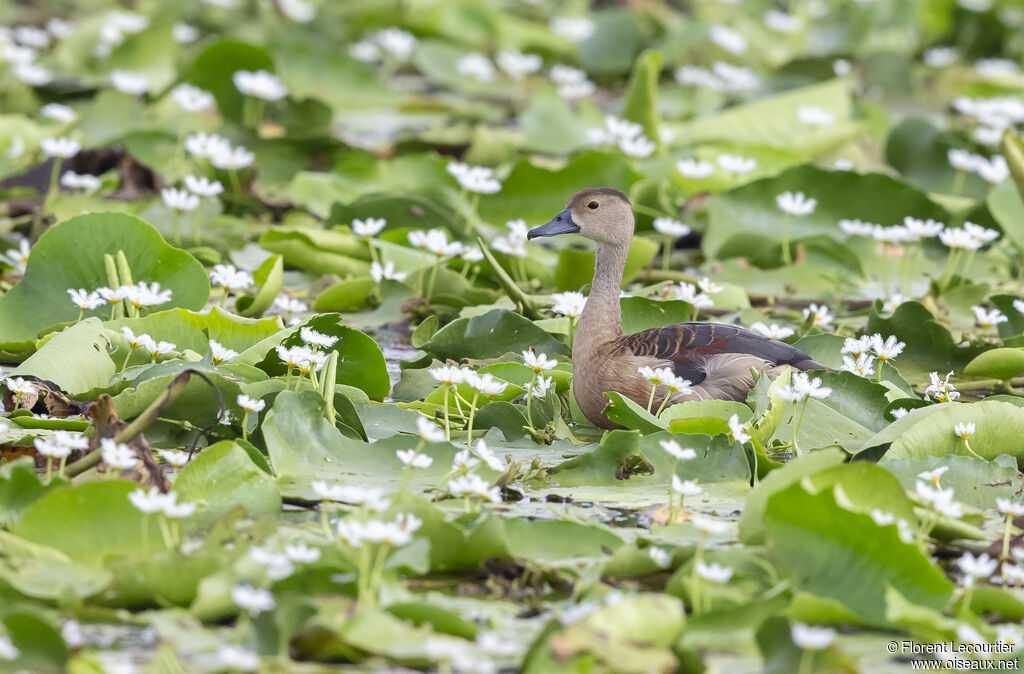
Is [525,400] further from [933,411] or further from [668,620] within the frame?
[668,620]

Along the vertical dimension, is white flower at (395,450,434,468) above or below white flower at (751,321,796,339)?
above

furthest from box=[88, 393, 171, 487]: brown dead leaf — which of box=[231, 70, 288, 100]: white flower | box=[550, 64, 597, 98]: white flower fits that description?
box=[550, 64, 597, 98]: white flower

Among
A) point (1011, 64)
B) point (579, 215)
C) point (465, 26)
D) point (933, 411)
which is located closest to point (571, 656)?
point (933, 411)

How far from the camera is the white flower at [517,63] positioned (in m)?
10.5

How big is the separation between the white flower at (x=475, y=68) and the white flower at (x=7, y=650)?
8168 mm

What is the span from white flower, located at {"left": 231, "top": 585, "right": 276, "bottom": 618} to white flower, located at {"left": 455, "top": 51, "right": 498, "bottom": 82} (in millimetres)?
7956

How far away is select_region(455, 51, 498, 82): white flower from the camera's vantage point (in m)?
10.4

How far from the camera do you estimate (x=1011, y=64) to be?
462 inches

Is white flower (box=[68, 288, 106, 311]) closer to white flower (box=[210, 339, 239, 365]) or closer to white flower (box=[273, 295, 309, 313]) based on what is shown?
white flower (box=[210, 339, 239, 365])

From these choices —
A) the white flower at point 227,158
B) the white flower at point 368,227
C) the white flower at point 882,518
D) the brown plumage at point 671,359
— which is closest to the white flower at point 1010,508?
the white flower at point 882,518

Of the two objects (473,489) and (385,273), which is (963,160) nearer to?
(385,273)

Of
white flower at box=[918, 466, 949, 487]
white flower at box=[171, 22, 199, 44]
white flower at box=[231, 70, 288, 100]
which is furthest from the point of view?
white flower at box=[171, 22, 199, 44]

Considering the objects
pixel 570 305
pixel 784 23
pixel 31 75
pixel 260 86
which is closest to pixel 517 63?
pixel 784 23

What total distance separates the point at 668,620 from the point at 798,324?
2.94 meters
